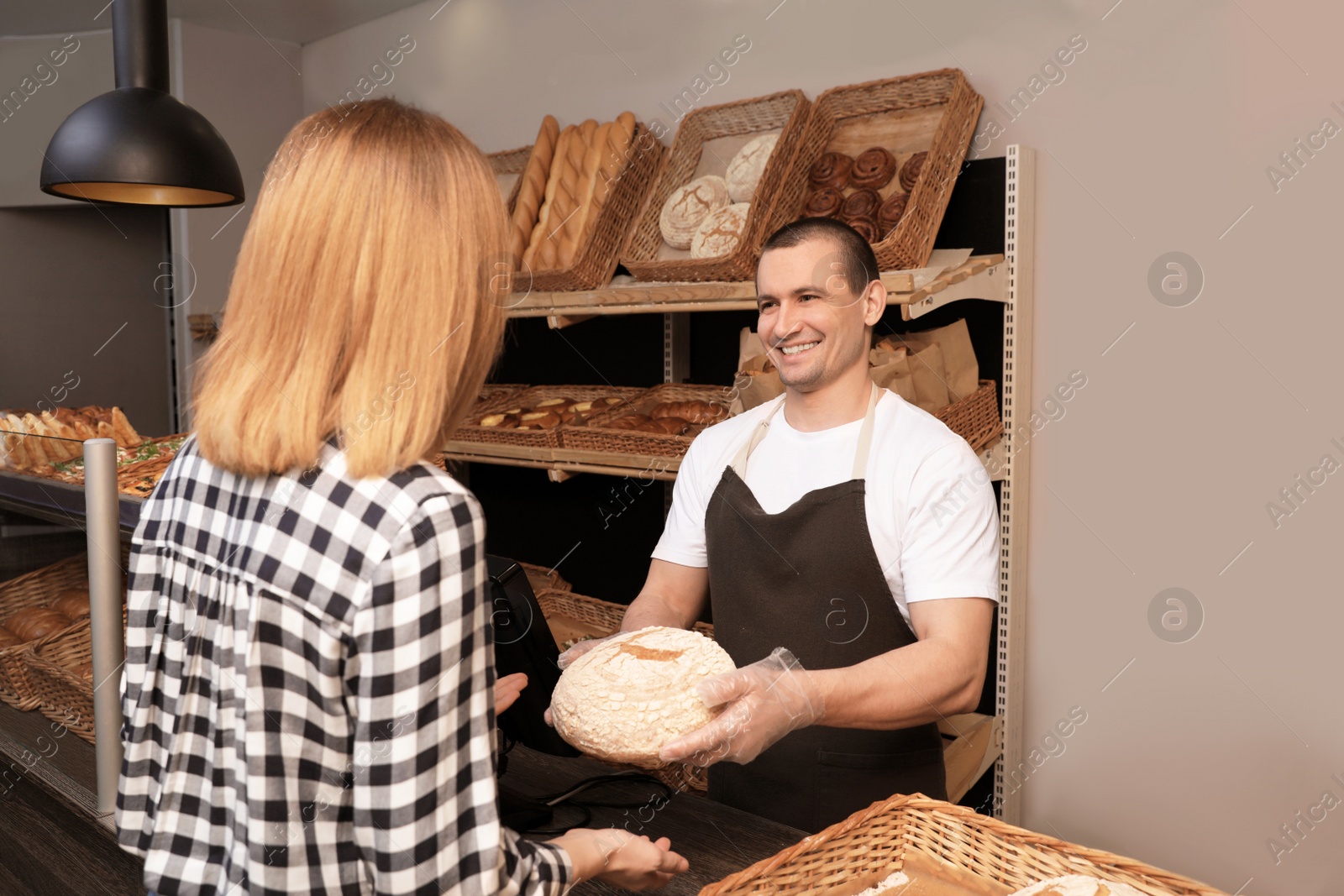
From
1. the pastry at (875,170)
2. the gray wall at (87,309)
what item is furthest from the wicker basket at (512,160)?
the gray wall at (87,309)

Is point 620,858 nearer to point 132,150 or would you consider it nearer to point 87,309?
point 132,150

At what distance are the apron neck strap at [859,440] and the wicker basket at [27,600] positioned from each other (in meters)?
1.17

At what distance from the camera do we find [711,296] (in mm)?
2479

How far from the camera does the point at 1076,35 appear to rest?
2.34m

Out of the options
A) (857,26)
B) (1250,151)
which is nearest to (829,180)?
(857,26)

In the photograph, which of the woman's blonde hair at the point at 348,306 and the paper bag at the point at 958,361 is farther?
the paper bag at the point at 958,361

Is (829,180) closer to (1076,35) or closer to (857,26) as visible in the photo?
(857,26)

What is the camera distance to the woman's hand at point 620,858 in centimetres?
97

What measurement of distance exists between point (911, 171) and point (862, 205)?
14 cm

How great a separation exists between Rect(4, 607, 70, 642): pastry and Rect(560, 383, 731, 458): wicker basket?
1.29m

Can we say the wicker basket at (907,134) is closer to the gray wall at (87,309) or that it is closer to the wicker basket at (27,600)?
the wicker basket at (27,600)

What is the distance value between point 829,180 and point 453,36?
1958 millimetres

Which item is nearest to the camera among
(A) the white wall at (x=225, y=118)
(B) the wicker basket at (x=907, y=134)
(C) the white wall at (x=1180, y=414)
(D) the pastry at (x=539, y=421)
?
(C) the white wall at (x=1180, y=414)

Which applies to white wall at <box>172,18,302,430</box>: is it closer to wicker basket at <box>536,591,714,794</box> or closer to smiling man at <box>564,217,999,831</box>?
wicker basket at <box>536,591,714,794</box>
